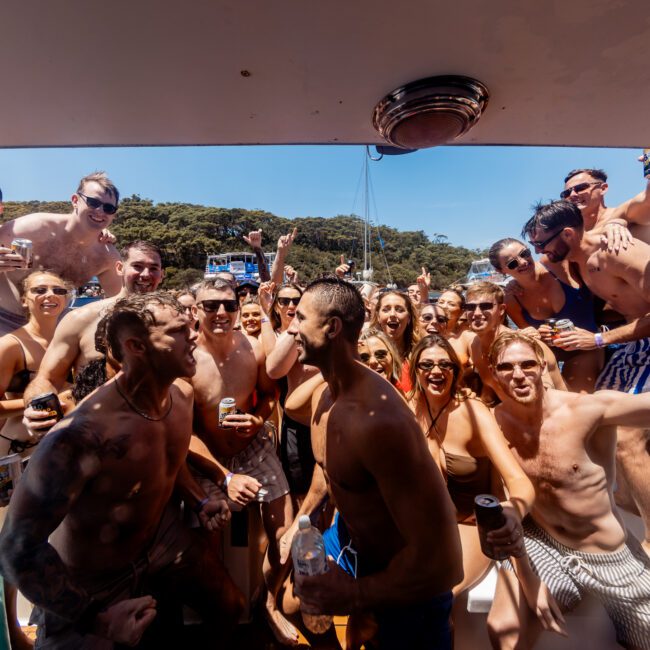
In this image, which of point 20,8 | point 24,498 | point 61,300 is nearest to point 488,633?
point 24,498

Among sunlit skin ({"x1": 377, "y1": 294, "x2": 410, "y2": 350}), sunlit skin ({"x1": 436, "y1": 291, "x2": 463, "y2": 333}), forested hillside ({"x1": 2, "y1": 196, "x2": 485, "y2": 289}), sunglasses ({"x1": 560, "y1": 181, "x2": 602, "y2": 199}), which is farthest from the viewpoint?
forested hillside ({"x1": 2, "y1": 196, "x2": 485, "y2": 289})

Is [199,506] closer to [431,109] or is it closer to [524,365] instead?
[524,365]

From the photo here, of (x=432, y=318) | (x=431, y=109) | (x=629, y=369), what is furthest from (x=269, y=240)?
(x=431, y=109)

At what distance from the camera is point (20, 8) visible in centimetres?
88

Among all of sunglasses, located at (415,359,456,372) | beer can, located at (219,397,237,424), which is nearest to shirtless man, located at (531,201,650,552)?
sunglasses, located at (415,359,456,372)

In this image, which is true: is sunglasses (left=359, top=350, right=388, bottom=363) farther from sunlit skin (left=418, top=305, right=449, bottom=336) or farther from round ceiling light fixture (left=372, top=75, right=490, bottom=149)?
round ceiling light fixture (left=372, top=75, right=490, bottom=149)

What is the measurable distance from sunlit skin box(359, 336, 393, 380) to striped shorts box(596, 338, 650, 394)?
5.49 feet

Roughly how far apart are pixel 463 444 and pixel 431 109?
177 cm

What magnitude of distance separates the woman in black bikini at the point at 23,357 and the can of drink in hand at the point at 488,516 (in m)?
2.60

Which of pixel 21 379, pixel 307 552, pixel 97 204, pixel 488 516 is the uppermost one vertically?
pixel 97 204

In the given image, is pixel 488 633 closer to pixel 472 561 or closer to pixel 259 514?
pixel 472 561

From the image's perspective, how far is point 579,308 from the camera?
307 centimetres

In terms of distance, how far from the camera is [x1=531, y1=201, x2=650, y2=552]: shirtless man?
2406 mm

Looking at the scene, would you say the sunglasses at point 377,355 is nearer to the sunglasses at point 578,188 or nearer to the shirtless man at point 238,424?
the shirtless man at point 238,424
